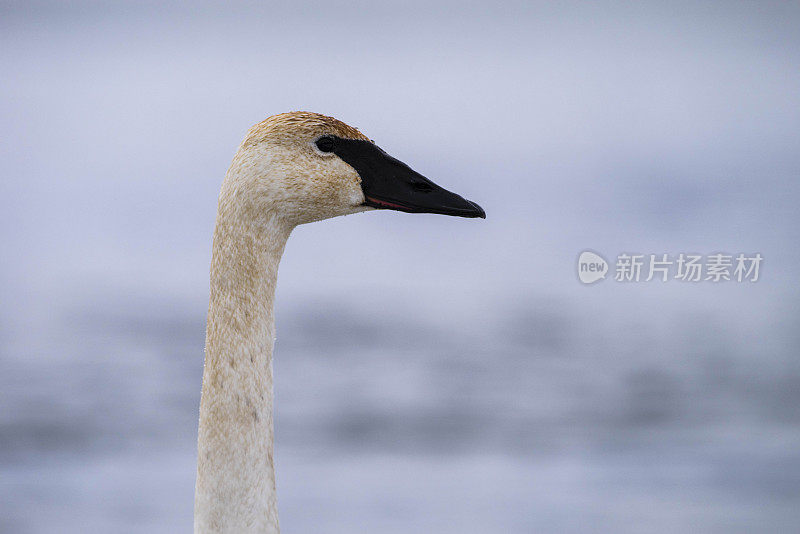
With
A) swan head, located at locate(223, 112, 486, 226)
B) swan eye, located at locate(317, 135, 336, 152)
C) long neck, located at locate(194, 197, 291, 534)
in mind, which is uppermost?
swan eye, located at locate(317, 135, 336, 152)

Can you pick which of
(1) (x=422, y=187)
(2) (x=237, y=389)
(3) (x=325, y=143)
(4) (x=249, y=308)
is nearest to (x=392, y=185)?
(1) (x=422, y=187)

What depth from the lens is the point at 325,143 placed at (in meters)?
2.11

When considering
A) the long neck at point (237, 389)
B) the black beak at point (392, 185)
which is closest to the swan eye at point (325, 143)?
the black beak at point (392, 185)

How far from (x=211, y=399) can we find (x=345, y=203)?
508 millimetres

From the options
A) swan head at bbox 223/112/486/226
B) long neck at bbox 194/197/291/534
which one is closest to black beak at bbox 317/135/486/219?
swan head at bbox 223/112/486/226

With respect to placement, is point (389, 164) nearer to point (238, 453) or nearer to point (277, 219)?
point (277, 219)

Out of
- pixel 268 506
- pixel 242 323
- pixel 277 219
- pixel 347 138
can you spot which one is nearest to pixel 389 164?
pixel 347 138

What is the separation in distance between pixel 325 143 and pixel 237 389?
1.82ft

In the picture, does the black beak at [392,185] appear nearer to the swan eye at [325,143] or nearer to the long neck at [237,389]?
the swan eye at [325,143]

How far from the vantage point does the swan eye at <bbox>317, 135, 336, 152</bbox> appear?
210 centimetres

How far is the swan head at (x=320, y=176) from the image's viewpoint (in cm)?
203

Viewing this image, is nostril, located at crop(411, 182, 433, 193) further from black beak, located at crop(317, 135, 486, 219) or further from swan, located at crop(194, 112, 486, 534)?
swan, located at crop(194, 112, 486, 534)

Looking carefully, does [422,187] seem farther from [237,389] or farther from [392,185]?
[237,389]

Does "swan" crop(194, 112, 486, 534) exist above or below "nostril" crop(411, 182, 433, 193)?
below
